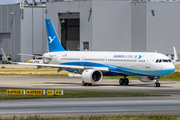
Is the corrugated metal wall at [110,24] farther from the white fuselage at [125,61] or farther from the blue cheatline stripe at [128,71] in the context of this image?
the blue cheatline stripe at [128,71]

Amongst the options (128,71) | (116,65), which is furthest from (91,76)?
(128,71)

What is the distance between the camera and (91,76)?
44.5 m

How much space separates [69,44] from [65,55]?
85722mm

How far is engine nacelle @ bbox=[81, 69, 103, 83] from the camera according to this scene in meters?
44.5

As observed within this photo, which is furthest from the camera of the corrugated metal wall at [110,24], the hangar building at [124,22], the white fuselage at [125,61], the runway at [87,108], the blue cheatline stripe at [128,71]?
the hangar building at [124,22]

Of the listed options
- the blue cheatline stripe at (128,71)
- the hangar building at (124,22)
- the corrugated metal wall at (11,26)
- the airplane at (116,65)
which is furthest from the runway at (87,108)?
the corrugated metal wall at (11,26)

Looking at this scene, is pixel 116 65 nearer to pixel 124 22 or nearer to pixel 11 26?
pixel 124 22

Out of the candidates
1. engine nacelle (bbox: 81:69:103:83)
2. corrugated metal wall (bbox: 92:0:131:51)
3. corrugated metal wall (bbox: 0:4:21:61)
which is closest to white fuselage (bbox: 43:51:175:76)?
engine nacelle (bbox: 81:69:103:83)

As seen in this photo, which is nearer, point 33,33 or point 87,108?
point 87,108

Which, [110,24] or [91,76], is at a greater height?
[110,24]

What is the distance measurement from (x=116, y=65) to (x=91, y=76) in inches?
157

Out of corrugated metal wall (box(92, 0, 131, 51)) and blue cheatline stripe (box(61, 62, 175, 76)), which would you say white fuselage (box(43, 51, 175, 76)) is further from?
corrugated metal wall (box(92, 0, 131, 51))

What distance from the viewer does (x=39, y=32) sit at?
136 m

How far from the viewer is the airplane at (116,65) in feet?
141
